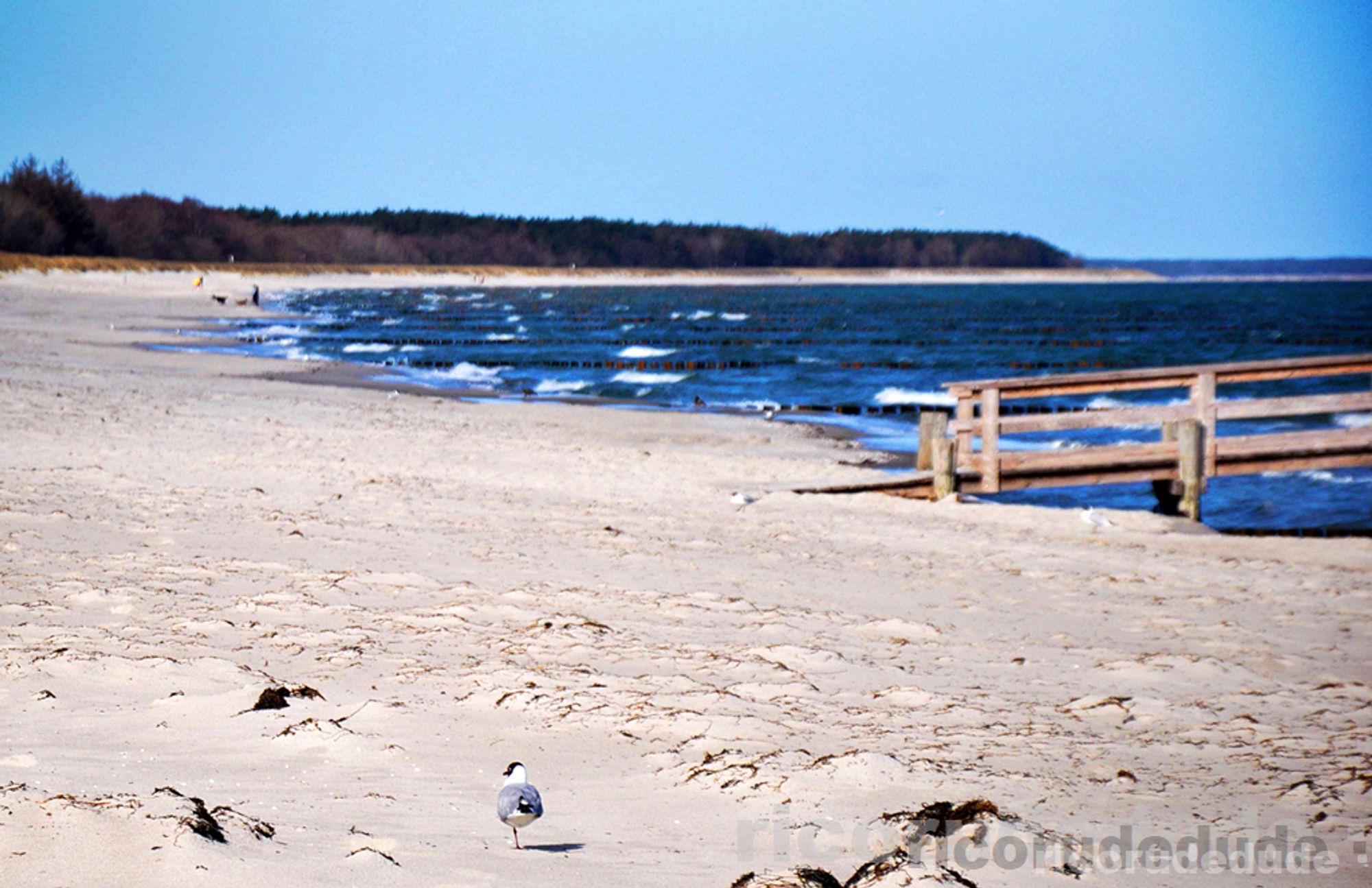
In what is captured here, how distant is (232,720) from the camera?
4.74 meters

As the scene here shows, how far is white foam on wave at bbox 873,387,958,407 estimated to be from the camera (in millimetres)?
26469

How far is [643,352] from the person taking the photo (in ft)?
135

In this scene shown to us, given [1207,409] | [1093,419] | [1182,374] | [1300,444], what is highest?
[1182,374]

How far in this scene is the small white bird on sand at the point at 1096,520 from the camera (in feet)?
36.7

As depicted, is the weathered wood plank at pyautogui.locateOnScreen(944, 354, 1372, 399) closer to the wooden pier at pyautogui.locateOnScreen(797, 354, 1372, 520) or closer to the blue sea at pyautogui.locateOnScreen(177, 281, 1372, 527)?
the wooden pier at pyautogui.locateOnScreen(797, 354, 1372, 520)

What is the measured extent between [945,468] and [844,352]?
99.1 feet

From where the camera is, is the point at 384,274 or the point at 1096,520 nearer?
the point at 1096,520

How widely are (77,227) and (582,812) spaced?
357ft

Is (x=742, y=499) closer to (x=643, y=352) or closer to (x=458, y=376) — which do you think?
(x=458, y=376)

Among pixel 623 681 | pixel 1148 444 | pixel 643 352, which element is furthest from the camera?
pixel 643 352

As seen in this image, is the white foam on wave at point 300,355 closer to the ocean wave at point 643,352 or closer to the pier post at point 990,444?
the ocean wave at point 643,352

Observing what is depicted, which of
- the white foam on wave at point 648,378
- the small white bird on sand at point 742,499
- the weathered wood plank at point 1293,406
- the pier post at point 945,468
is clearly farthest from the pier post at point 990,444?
the white foam on wave at point 648,378

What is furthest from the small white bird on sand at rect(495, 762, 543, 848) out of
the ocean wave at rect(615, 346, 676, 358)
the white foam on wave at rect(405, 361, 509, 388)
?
the ocean wave at rect(615, 346, 676, 358)

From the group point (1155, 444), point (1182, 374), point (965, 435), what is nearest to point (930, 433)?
point (965, 435)
